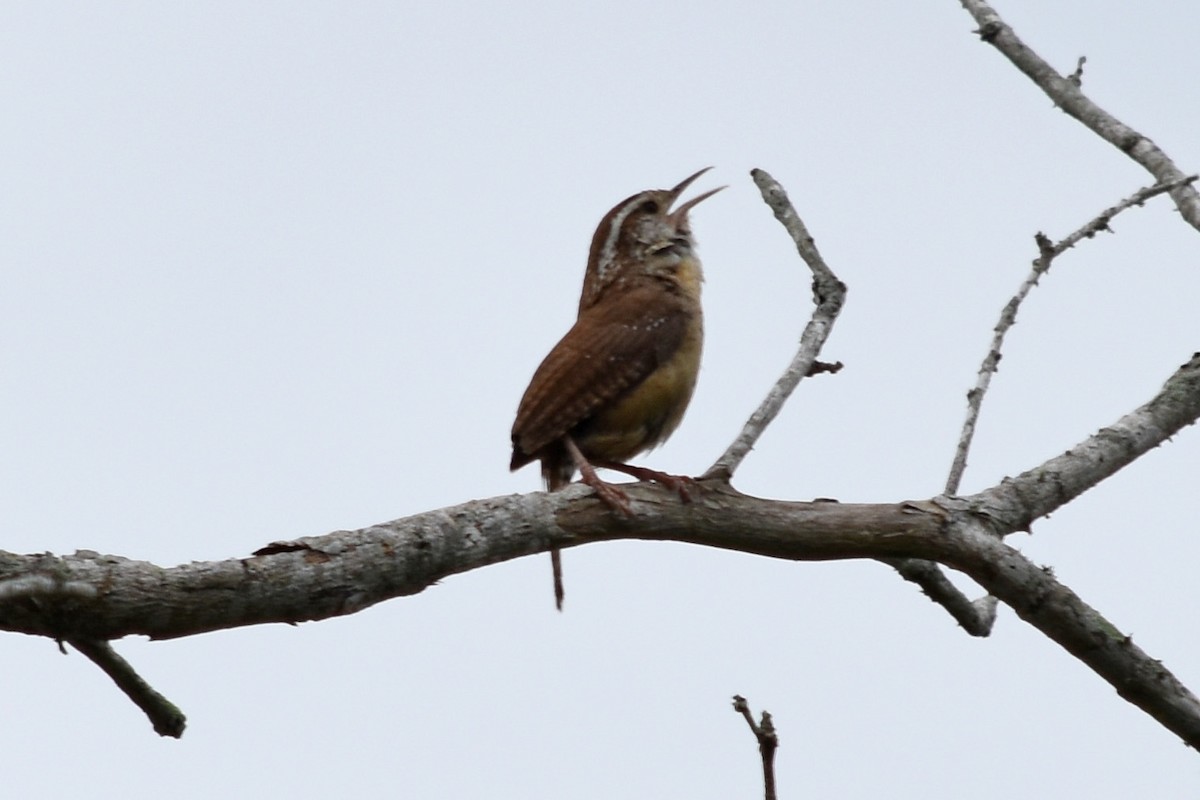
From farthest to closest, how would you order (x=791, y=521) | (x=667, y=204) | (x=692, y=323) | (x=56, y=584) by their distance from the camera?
(x=667, y=204) → (x=692, y=323) → (x=791, y=521) → (x=56, y=584)

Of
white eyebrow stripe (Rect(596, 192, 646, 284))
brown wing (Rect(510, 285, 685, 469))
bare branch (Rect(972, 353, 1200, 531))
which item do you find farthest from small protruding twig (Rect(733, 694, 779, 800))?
white eyebrow stripe (Rect(596, 192, 646, 284))

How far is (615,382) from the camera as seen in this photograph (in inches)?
203

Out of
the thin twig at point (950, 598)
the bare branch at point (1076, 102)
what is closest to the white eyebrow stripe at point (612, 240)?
the bare branch at point (1076, 102)

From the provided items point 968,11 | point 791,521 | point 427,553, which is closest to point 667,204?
point 968,11

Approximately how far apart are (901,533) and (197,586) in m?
1.82

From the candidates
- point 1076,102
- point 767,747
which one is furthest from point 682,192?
point 767,747

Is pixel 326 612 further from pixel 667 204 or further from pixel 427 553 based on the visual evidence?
pixel 667 204

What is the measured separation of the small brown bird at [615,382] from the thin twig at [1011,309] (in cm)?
92

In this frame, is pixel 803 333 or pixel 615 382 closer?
pixel 803 333

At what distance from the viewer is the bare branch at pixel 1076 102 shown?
4906mm

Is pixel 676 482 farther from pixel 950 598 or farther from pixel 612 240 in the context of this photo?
pixel 612 240

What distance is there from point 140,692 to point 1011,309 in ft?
8.74

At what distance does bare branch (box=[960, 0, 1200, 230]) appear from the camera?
4.91 metres

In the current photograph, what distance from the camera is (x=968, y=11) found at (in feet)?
17.3
